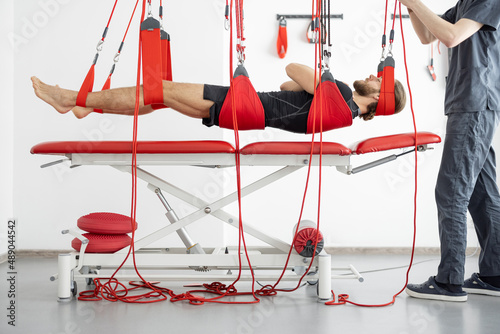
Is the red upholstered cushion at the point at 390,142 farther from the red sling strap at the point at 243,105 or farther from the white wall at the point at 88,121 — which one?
the white wall at the point at 88,121

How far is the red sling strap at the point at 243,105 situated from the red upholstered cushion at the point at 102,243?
705 mm

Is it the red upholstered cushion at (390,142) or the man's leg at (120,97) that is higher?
the man's leg at (120,97)

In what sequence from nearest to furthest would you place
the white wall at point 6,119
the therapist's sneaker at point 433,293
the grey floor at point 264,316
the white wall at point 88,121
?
1. the grey floor at point 264,316
2. the therapist's sneaker at point 433,293
3. the white wall at point 6,119
4. the white wall at point 88,121

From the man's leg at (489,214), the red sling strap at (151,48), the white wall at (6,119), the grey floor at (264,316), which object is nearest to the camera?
the grey floor at (264,316)

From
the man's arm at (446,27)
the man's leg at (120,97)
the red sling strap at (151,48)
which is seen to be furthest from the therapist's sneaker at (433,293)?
the red sling strap at (151,48)

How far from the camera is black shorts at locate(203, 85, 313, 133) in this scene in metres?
2.19

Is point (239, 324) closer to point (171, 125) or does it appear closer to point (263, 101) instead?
point (263, 101)

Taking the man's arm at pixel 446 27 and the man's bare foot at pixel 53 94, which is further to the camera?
the man's bare foot at pixel 53 94

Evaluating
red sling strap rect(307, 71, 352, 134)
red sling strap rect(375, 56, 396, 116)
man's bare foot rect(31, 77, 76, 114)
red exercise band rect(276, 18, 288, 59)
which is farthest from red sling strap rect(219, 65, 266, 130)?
red exercise band rect(276, 18, 288, 59)

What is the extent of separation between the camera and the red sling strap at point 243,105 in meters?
2.01

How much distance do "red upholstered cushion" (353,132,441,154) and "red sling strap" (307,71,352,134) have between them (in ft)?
0.45

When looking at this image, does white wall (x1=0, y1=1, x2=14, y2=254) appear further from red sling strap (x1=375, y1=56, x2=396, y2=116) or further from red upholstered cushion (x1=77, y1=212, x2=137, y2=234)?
red sling strap (x1=375, y1=56, x2=396, y2=116)

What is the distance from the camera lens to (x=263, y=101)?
2.23m

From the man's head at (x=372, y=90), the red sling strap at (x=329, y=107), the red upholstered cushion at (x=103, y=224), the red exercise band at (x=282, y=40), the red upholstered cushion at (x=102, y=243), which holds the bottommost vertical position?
the red upholstered cushion at (x=102, y=243)
